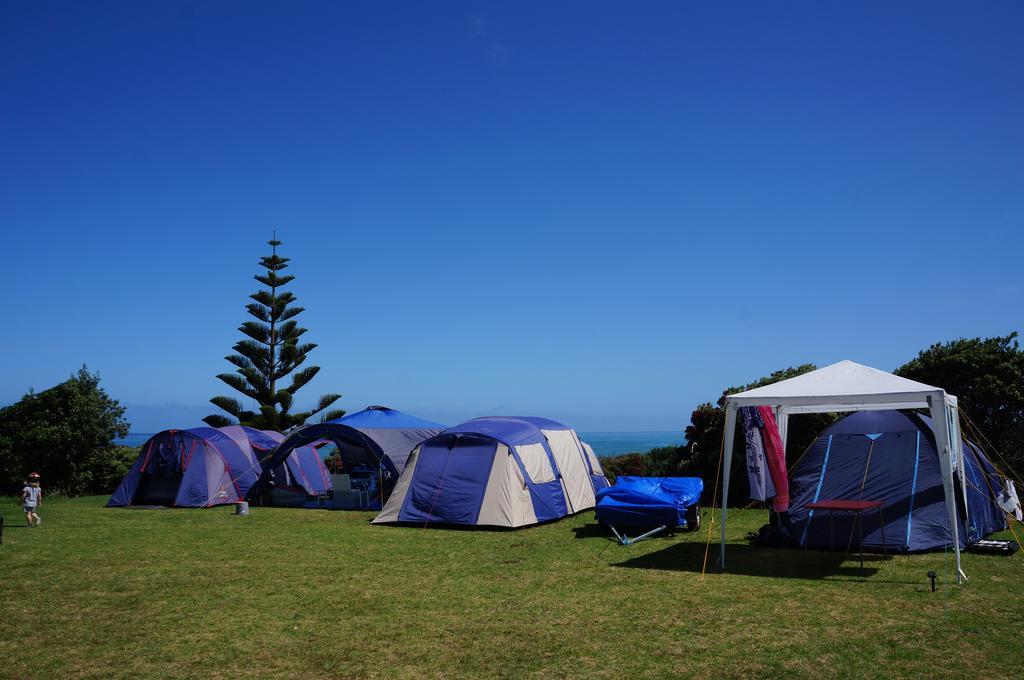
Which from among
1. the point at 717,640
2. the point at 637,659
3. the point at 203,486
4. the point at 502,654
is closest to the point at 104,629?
the point at 502,654

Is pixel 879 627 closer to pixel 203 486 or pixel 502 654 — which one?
pixel 502 654

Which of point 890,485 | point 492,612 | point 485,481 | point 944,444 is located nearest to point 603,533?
point 485,481

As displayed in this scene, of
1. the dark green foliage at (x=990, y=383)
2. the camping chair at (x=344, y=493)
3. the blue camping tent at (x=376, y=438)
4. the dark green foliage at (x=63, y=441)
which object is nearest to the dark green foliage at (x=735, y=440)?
the dark green foliage at (x=990, y=383)

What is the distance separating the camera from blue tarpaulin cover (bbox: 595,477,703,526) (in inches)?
403

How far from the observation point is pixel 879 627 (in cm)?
588

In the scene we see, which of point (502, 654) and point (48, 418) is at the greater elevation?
point (48, 418)

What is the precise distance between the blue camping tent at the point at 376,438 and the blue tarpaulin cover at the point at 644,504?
4.91 m

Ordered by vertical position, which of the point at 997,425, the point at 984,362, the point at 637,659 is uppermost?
the point at 984,362

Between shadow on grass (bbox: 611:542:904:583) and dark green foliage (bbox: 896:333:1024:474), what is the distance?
23.9 ft

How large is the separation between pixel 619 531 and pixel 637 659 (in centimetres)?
546

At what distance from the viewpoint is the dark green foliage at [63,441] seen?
18562 millimetres

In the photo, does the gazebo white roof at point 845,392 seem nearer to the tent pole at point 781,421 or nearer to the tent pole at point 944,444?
the tent pole at point 944,444

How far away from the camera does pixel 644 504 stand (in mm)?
10359

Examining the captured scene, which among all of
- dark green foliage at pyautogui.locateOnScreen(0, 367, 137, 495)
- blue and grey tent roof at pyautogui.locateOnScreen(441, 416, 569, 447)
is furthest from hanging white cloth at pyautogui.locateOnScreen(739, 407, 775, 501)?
dark green foliage at pyautogui.locateOnScreen(0, 367, 137, 495)
